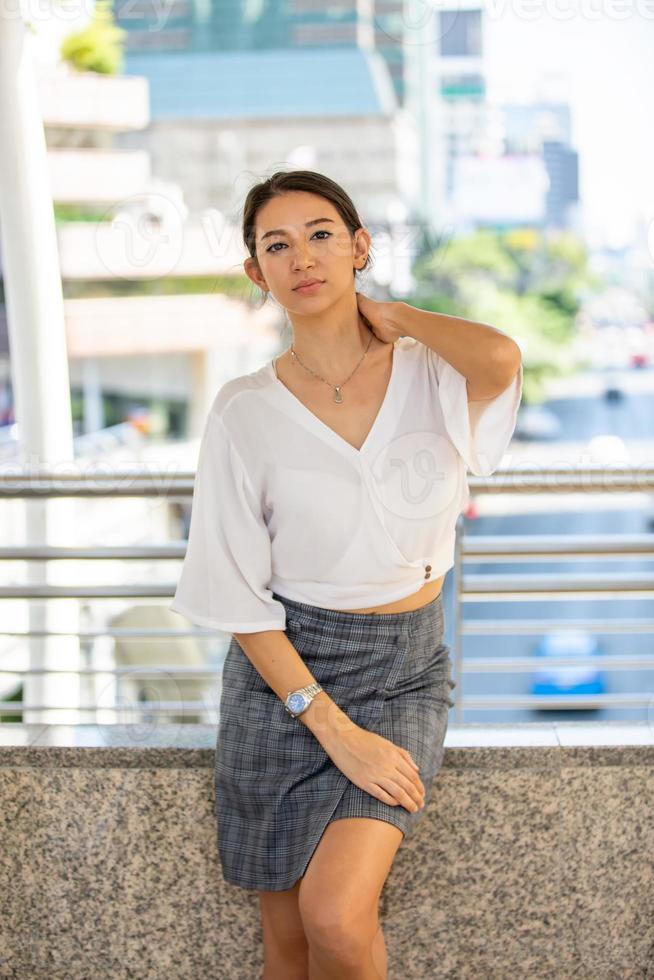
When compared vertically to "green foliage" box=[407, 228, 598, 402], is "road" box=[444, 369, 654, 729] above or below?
below

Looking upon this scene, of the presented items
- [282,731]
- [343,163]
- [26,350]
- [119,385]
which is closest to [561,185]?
[343,163]

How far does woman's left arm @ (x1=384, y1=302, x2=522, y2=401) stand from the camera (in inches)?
66.3

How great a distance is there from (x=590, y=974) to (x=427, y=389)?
3.86 ft

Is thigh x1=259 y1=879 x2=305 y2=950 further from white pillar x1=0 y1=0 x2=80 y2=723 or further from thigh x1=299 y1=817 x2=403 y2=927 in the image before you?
white pillar x1=0 y1=0 x2=80 y2=723

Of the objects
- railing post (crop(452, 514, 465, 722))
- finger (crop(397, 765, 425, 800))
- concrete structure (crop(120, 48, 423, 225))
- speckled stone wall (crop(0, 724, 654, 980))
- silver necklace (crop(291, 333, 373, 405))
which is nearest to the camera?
finger (crop(397, 765, 425, 800))

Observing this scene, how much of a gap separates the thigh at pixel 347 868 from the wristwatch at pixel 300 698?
0.60 feet

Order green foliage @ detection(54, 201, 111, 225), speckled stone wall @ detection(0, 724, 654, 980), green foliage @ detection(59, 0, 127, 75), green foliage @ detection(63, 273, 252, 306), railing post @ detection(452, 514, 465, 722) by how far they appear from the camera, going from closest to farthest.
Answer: speckled stone wall @ detection(0, 724, 654, 980) → railing post @ detection(452, 514, 465, 722) → green foliage @ detection(59, 0, 127, 75) → green foliage @ detection(54, 201, 111, 225) → green foliage @ detection(63, 273, 252, 306)

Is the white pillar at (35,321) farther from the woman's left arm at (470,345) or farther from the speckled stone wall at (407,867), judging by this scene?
the woman's left arm at (470,345)

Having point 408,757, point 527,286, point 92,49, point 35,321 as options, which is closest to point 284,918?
point 408,757

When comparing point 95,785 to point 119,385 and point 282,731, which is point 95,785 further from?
point 119,385

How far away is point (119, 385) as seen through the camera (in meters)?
38.9

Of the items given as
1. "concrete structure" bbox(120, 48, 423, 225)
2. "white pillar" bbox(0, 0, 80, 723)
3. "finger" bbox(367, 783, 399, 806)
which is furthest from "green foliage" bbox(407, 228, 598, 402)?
"finger" bbox(367, 783, 399, 806)

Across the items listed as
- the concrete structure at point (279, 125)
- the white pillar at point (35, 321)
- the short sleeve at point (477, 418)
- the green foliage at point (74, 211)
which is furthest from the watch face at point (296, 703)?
the concrete structure at point (279, 125)

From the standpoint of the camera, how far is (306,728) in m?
1.78
